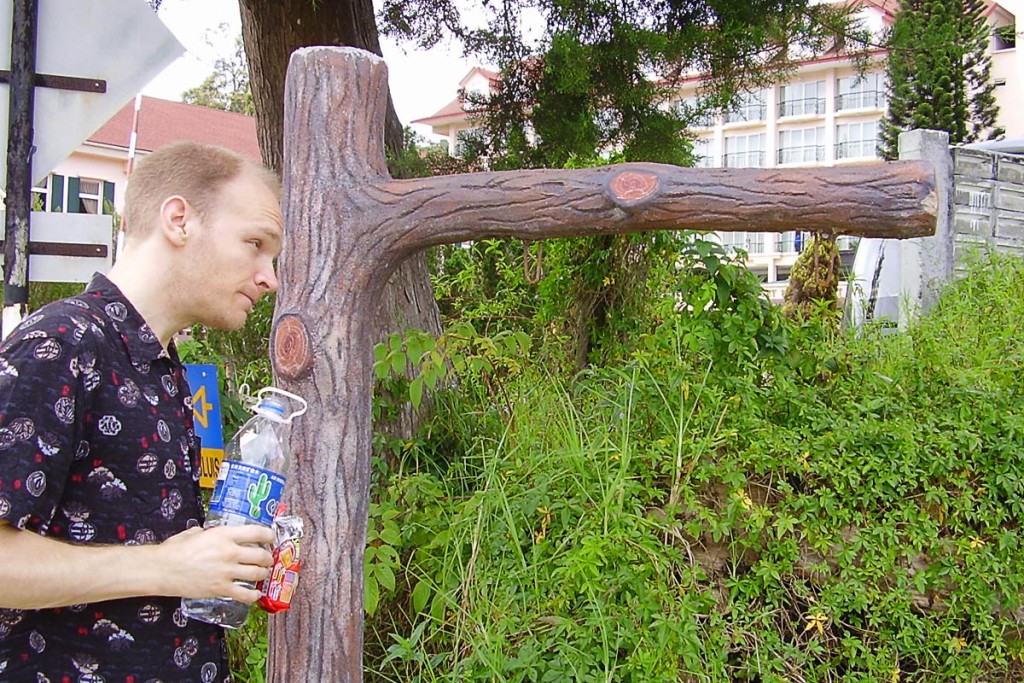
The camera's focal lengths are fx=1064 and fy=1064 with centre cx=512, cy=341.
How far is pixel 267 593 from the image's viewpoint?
6.29ft

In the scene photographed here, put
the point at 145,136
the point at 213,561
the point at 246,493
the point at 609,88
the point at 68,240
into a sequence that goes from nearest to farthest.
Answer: the point at 213,561
the point at 246,493
the point at 68,240
the point at 609,88
the point at 145,136

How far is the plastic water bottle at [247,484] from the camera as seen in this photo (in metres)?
1.86

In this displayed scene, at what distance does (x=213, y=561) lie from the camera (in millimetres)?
1745

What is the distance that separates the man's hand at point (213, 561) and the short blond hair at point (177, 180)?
59 cm

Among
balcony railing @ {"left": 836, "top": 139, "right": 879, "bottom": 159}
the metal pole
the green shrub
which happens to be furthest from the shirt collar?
balcony railing @ {"left": 836, "top": 139, "right": 879, "bottom": 159}

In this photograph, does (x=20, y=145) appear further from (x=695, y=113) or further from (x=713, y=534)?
(x=695, y=113)

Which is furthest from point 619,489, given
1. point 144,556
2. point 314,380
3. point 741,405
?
point 144,556

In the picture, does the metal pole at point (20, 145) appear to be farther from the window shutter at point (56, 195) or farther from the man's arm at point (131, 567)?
the man's arm at point (131, 567)

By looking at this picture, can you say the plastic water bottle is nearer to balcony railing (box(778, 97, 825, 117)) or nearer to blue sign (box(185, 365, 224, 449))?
blue sign (box(185, 365, 224, 449))

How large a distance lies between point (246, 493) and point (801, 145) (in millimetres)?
52255

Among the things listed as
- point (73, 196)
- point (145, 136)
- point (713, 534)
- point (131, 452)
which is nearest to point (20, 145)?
point (73, 196)

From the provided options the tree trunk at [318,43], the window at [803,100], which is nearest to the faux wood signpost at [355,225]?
the tree trunk at [318,43]

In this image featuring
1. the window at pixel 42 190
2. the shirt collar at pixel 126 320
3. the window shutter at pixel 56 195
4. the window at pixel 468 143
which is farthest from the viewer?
the window at pixel 468 143

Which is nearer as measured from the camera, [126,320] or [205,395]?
[126,320]
